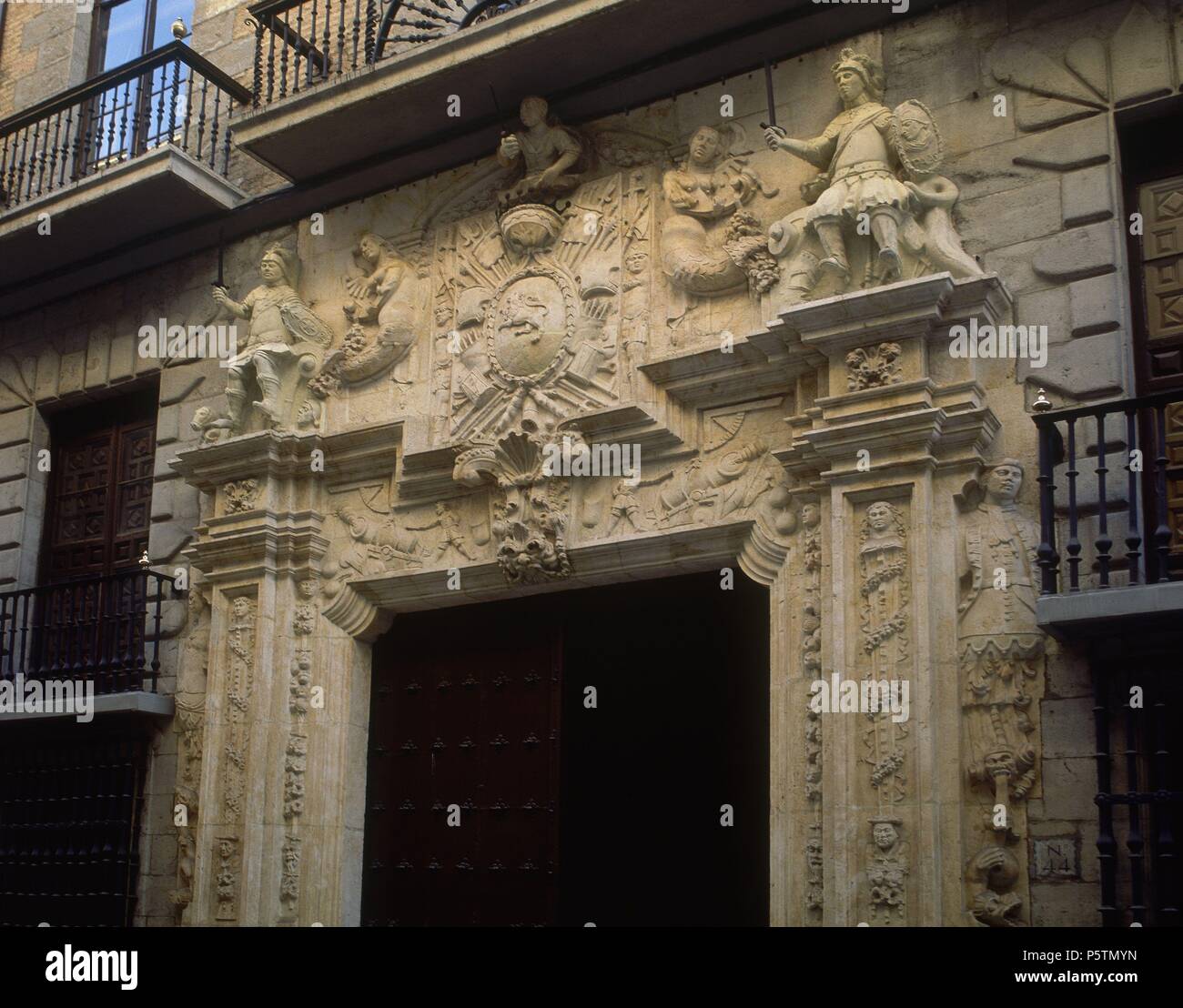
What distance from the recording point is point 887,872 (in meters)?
7.42

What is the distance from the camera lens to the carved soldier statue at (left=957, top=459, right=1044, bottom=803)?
24.4ft

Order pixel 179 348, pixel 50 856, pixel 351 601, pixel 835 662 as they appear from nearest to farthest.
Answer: pixel 835 662
pixel 351 601
pixel 50 856
pixel 179 348

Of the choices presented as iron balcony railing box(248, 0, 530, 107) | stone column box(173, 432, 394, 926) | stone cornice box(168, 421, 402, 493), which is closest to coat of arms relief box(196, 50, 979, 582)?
stone cornice box(168, 421, 402, 493)

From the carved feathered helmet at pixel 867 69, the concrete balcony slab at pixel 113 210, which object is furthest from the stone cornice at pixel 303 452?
the carved feathered helmet at pixel 867 69

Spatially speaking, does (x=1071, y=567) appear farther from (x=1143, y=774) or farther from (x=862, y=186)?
(x=862, y=186)

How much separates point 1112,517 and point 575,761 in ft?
16.5

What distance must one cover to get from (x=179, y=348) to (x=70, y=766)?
2.98 metres

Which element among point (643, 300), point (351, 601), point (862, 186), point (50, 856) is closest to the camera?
point (862, 186)

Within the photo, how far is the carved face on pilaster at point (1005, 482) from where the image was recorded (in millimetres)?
7758

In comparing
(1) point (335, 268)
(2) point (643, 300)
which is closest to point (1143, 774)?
(2) point (643, 300)

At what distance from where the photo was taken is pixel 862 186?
8.37 metres

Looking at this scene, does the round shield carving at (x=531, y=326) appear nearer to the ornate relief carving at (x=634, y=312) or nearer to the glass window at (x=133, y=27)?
the ornate relief carving at (x=634, y=312)

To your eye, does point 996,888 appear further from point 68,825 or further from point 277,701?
point 68,825

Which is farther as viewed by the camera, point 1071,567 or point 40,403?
point 40,403
